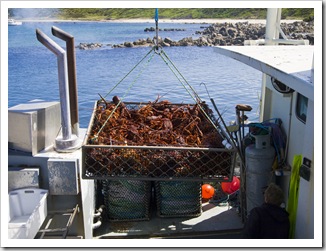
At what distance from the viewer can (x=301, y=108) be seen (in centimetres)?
561

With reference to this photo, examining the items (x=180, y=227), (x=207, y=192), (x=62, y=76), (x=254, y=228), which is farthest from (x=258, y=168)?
(x=62, y=76)

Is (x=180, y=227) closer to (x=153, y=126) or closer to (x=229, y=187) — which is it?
(x=229, y=187)

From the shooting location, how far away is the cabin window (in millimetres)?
5448

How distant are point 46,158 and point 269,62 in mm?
2973

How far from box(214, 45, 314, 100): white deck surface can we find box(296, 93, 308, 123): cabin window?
495 millimetres

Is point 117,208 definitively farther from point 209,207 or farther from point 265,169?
point 265,169

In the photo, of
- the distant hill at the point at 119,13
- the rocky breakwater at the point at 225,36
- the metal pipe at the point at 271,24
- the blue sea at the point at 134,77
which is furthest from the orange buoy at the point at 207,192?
the distant hill at the point at 119,13

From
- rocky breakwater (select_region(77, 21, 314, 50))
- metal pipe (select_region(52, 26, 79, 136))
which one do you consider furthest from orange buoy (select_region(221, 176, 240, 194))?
rocky breakwater (select_region(77, 21, 314, 50))

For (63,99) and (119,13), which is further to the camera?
(119,13)

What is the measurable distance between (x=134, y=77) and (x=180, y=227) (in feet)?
64.8

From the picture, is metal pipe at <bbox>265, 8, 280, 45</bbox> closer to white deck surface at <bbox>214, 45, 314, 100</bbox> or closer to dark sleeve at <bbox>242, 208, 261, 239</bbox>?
white deck surface at <bbox>214, 45, 314, 100</bbox>

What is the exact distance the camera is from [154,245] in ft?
10.2

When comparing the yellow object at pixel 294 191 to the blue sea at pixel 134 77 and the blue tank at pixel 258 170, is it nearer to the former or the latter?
the blue tank at pixel 258 170

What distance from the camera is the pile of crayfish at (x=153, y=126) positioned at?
4.95 m
